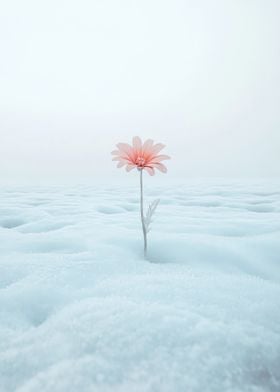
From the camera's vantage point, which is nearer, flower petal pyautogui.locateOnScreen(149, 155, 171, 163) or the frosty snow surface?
the frosty snow surface

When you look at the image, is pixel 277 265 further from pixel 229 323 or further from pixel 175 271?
pixel 229 323

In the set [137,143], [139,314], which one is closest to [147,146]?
[137,143]

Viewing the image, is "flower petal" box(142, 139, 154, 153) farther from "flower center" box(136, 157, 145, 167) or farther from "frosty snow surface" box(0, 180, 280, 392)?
"frosty snow surface" box(0, 180, 280, 392)

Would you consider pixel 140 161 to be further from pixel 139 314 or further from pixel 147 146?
pixel 139 314

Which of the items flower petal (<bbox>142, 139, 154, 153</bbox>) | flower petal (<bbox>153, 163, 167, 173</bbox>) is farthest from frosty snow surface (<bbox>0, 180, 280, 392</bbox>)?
flower petal (<bbox>142, 139, 154, 153</bbox>)

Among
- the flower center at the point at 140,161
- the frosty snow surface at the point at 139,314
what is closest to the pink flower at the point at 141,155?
the flower center at the point at 140,161
